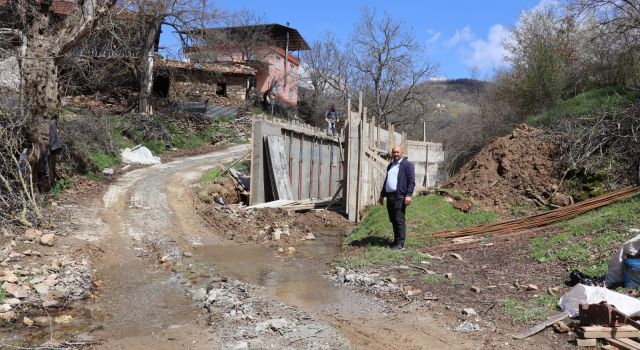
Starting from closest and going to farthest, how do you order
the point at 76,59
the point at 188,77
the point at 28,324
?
the point at 28,324, the point at 76,59, the point at 188,77

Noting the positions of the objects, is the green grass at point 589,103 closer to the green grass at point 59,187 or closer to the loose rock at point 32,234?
the loose rock at point 32,234

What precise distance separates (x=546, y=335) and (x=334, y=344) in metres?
1.89

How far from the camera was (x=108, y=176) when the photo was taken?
15000 mm

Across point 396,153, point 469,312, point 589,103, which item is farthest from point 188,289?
point 589,103

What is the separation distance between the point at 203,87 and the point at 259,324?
93.4 ft

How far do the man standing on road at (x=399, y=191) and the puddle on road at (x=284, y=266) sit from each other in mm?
1241

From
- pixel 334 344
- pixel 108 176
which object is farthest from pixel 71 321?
pixel 108 176

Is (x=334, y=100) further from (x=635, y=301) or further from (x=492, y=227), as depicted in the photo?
(x=635, y=301)

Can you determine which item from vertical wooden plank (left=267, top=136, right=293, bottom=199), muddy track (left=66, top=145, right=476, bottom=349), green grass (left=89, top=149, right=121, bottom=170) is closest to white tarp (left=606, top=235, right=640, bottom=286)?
muddy track (left=66, top=145, right=476, bottom=349)

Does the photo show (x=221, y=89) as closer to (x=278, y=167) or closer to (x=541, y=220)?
(x=278, y=167)

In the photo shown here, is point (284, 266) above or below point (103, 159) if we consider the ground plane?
below

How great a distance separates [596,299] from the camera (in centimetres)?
486

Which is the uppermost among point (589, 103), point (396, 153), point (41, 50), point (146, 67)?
point (146, 67)

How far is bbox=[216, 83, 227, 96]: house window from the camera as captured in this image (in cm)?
3311
